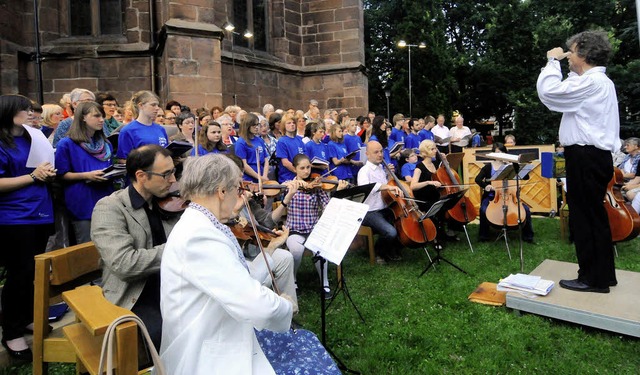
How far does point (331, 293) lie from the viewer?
493cm

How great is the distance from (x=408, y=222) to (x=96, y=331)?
14.6 ft

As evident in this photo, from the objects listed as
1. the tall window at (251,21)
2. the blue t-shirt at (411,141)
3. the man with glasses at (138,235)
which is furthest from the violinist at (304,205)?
the tall window at (251,21)

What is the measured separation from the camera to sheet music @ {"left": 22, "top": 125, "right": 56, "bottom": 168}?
349cm

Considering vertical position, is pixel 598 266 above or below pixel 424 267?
above

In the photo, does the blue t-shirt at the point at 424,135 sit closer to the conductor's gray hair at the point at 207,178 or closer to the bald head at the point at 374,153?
the bald head at the point at 374,153

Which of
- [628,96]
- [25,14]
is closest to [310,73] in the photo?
[25,14]

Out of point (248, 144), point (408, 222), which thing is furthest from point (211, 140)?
point (408, 222)

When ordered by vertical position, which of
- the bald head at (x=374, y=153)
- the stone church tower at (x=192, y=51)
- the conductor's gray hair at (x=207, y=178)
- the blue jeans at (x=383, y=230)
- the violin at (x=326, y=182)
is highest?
the stone church tower at (x=192, y=51)

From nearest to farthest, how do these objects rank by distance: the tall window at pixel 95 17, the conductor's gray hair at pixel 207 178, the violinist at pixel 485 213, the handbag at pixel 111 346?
the handbag at pixel 111 346
the conductor's gray hair at pixel 207 178
the violinist at pixel 485 213
the tall window at pixel 95 17

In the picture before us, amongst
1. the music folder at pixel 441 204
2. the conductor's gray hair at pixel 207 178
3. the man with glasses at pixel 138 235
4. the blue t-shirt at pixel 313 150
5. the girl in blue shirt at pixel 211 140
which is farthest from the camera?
the blue t-shirt at pixel 313 150

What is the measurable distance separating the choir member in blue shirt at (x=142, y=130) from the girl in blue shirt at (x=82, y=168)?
20.0 inches

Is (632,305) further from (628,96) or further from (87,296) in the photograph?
(628,96)

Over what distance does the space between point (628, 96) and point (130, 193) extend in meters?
16.8

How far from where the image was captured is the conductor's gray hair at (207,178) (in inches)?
81.7
